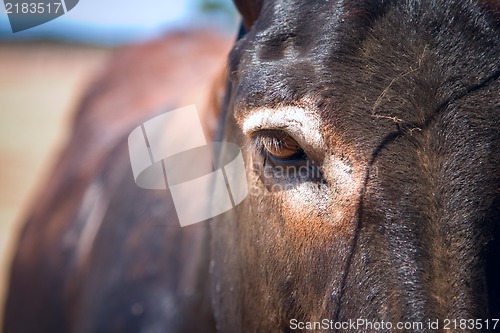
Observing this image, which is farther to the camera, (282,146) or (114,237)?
(114,237)

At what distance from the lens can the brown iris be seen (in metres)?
1.51

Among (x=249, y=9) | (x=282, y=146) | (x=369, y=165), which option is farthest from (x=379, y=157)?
(x=249, y=9)

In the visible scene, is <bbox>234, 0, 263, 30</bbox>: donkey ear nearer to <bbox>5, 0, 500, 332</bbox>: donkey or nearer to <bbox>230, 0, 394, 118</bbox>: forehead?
<bbox>5, 0, 500, 332</bbox>: donkey

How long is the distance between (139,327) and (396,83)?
1592mm

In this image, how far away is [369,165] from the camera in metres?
1.38

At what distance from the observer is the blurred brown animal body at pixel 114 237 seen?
259 centimetres

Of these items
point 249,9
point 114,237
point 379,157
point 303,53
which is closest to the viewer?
point 379,157

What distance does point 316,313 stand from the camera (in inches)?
58.6

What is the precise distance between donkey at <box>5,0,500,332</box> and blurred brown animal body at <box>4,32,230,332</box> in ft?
2.61

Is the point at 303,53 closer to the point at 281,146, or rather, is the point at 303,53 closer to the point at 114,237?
the point at 281,146

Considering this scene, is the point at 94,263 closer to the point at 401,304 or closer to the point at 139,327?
the point at 139,327

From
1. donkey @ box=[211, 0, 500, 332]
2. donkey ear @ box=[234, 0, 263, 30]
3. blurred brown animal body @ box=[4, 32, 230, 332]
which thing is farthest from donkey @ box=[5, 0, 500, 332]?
blurred brown animal body @ box=[4, 32, 230, 332]

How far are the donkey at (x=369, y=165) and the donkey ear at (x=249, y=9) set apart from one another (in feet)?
0.76

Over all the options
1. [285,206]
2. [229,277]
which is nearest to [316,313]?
[285,206]
